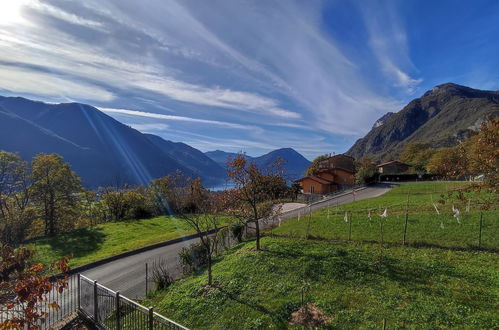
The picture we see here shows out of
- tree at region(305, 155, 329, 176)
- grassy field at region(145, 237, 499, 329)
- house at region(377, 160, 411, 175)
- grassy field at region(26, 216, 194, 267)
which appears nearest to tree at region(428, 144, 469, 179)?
grassy field at region(145, 237, 499, 329)

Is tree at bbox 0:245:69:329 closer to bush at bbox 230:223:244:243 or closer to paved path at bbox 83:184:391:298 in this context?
→ paved path at bbox 83:184:391:298

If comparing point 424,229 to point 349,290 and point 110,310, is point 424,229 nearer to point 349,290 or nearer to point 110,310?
point 349,290

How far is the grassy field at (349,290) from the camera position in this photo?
7012 mm

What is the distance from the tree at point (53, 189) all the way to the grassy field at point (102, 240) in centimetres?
404

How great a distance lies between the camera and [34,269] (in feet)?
14.7

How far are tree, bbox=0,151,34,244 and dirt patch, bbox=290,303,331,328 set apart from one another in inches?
984

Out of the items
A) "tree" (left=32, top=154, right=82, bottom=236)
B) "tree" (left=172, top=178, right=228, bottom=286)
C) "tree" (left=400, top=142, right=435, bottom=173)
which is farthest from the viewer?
"tree" (left=400, top=142, right=435, bottom=173)

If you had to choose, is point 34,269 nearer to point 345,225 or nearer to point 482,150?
point 482,150

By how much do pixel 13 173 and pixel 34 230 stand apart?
21.6 ft

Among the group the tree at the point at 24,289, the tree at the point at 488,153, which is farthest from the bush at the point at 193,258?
the tree at the point at 488,153

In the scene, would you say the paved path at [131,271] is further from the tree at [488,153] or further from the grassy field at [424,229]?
the tree at [488,153]

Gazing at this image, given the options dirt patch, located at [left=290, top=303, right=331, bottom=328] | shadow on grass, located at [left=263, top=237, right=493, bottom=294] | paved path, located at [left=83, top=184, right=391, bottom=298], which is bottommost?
paved path, located at [left=83, top=184, right=391, bottom=298]

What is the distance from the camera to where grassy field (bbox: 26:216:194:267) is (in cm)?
2089

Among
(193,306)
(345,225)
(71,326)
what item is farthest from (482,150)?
(71,326)
